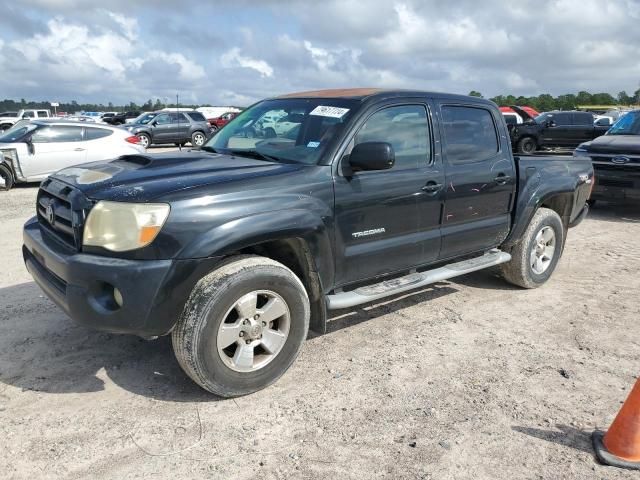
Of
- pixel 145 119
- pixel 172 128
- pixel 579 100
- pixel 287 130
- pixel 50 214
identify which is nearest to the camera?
pixel 50 214

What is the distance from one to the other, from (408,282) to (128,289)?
6.87 ft

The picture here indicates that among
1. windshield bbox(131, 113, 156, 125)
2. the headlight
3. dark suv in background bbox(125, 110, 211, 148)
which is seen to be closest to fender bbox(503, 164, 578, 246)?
the headlight

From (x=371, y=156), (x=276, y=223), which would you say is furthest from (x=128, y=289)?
(x=371, y=156)

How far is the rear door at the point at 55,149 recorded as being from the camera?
1131 cm

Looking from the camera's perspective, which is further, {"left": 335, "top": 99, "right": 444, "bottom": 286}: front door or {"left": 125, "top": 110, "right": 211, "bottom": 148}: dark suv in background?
{"left": 125, "top": 110, "right": 211, "bottom": 148}: dark suv in background

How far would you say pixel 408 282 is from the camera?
13.6 ft

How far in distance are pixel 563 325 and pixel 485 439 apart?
79.4 inches

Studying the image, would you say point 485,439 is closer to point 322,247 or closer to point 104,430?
point 322,247

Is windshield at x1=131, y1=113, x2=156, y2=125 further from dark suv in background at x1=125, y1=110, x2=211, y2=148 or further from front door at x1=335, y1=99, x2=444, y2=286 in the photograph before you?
front door at x1=335, y1=99, x2=444, y2=286

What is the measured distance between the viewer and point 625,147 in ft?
29.9

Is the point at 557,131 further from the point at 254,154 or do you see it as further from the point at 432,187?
the point at 254,154

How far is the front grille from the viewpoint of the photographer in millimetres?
3100

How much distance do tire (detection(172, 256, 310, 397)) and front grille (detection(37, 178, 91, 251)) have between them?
0.76m

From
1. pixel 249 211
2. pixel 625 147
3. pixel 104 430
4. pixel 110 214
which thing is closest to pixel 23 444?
pixel 104 430
